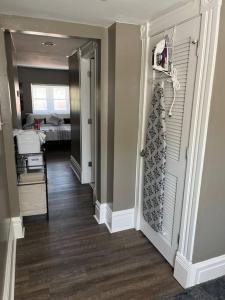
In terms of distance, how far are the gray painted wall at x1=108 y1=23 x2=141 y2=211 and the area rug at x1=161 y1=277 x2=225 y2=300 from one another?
1.03 metres

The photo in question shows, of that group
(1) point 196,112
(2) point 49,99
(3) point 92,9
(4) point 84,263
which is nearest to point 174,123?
(1) point 196,112

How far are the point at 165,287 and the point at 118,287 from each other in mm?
386

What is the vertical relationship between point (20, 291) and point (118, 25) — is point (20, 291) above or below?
below

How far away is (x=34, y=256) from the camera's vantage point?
2176 millimetres

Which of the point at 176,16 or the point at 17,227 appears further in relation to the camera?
the point at 17,227

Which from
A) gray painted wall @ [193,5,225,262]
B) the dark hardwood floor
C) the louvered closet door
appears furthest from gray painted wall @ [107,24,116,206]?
gray painted wall @ [193,5,225,262]

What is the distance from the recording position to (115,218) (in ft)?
8.38

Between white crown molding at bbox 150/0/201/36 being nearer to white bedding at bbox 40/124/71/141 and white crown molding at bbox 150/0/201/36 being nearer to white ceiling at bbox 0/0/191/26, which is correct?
white ceiling at bbox 0/0/191/26

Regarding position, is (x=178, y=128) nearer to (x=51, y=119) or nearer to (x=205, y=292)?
(x=205, y=292)

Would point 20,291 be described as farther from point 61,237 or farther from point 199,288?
point 199,288

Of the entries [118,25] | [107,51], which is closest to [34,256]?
[107,51]

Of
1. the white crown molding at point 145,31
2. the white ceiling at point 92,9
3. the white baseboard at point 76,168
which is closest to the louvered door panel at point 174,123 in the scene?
the white ceiling at point 92,9

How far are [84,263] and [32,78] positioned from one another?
6.66 meters

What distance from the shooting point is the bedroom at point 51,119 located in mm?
2623
